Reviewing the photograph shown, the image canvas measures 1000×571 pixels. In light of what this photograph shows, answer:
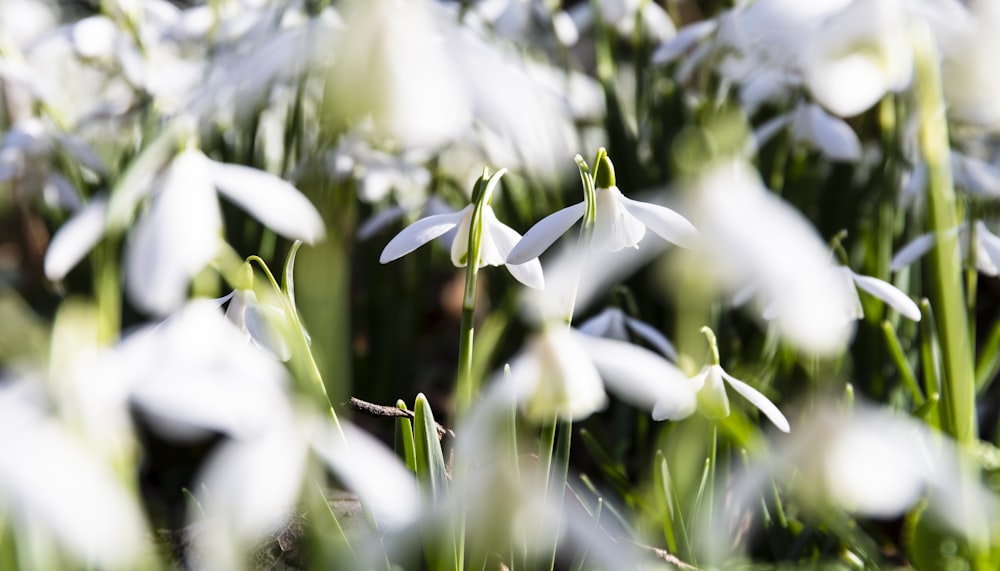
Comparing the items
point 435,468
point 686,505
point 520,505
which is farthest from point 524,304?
point 520,505

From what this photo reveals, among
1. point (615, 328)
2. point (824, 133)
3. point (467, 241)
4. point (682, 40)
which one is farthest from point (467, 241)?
point (682, 40)

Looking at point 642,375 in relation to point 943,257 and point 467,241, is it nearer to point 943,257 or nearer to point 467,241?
point 467,241

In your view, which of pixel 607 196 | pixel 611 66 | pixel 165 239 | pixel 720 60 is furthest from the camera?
pixel 611 66

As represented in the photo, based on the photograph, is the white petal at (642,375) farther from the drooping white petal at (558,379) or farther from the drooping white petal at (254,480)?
the drooping white petal at (254,480)

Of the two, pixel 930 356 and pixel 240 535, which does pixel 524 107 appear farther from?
pixel 930 356

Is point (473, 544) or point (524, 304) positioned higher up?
point (473, 544)

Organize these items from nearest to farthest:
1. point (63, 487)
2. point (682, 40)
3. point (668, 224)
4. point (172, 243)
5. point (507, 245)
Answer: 1. point (63, 487)
2. point (172, 243)
3. point (668, 224)
4. point (507, 245)
5. point (682, 40)

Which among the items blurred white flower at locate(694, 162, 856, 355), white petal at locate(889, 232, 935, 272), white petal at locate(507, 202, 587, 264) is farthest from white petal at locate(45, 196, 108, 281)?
white petal at locate(889, 232, 935, 272)
